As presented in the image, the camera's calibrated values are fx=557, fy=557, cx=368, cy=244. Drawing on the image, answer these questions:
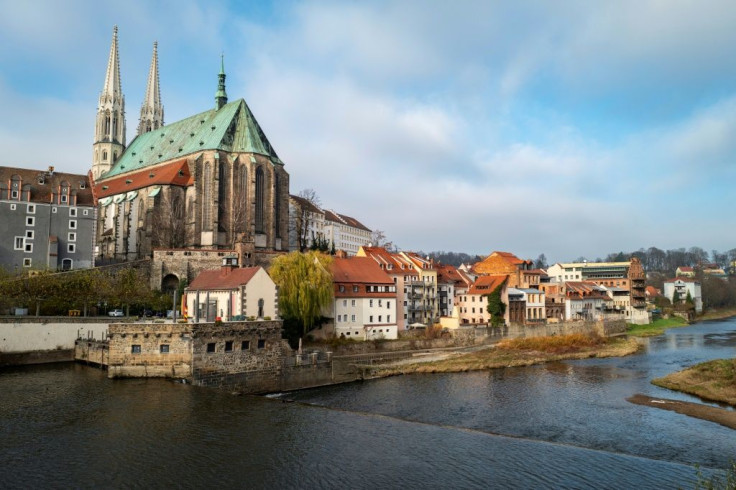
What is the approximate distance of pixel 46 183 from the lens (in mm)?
66812

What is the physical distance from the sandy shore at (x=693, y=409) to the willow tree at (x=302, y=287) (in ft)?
88.7

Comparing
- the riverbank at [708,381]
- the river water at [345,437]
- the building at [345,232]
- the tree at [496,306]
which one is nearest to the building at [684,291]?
the building at [345,232]

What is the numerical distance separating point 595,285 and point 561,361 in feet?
184

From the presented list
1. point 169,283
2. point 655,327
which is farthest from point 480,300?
point 655,327

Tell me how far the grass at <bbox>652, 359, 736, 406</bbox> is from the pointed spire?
362 ft

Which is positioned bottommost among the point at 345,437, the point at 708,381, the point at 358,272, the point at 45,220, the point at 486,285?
the point at 345,437

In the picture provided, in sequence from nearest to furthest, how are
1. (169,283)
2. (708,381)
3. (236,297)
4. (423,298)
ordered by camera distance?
(708,381) < (236,297) < (169,283) < (423,298)

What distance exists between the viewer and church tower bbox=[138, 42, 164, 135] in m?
121

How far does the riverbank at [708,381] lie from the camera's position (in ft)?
130

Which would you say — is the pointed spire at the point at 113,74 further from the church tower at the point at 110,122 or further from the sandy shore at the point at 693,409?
the sandy shore at the point at 693,409

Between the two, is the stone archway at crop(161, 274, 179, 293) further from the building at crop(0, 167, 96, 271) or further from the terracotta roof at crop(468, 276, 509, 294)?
the terracotta roof at crop(468, 276, 509, 294)

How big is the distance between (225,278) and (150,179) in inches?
1931

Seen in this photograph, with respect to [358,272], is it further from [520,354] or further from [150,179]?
[150,179]

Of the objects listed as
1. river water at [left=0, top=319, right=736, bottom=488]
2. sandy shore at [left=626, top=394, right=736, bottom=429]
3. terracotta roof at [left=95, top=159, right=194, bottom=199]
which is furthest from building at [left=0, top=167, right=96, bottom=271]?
sandy shore at [left=626, top=394, right=736, bottom=429]
